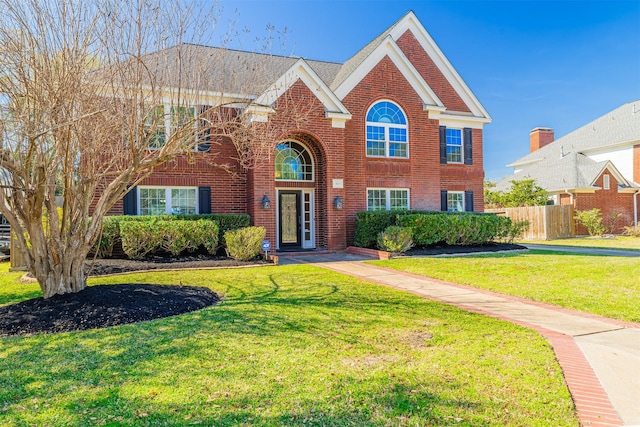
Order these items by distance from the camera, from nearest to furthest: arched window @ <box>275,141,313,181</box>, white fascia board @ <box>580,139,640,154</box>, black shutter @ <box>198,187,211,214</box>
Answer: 1. black shutter @ <box>198,187,211,214</box>
2. arched window @ <box>275,141,313,181</box>
3. white fascia board @ <box>580,139,640,154</box>

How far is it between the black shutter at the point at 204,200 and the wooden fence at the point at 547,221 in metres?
17.9

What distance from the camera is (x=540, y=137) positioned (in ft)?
130

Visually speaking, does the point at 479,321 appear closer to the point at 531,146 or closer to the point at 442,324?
the point at 442,324

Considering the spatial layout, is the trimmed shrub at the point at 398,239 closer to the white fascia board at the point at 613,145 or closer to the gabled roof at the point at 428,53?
the gabled roof at the point at 428,53

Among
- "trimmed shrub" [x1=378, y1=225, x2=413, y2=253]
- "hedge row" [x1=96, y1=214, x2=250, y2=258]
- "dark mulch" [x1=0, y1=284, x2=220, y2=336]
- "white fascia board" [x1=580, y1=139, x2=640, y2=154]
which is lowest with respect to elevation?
"dark mulch" [x1=0, y1=284, x2=220, y2=336]

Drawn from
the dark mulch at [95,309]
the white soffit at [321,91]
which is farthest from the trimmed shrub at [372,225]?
the dark mulch at [95,309]

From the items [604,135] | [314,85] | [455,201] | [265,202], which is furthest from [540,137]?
[265,202]

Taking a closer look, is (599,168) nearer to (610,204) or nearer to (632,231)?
(610,204)

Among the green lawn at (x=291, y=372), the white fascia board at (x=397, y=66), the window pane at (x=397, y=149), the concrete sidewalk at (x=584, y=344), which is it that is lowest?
the concrete sidewalk at (x=584, y=344)

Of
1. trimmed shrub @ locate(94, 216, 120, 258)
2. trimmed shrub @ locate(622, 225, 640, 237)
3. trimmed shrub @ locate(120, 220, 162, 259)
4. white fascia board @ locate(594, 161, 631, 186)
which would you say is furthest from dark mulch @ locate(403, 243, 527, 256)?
white fascia board @ locate(594, 161, 631, 186)

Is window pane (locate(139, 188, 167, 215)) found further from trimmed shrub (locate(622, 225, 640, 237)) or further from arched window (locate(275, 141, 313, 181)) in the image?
trimmed shrub (locate(622, 225, 640, 237))

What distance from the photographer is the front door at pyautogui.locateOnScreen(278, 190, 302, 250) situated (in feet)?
52.3

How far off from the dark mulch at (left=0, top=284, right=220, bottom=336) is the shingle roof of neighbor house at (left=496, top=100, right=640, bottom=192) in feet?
84.4

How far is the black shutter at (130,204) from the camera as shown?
13.6m
